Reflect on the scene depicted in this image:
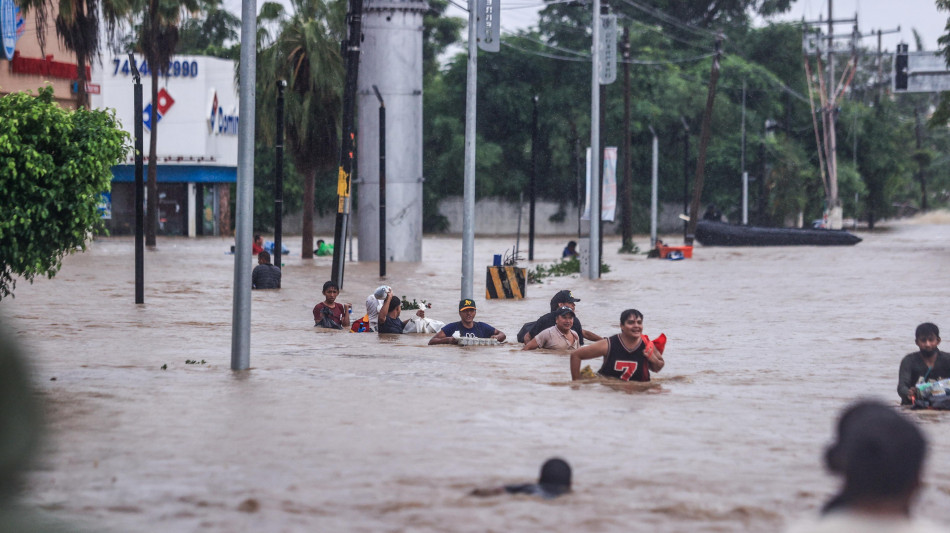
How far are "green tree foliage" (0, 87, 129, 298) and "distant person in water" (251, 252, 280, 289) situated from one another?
10370 mm

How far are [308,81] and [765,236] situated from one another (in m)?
24.9

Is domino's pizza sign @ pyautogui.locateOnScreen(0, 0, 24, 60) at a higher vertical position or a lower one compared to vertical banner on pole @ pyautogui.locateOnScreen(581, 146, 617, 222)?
higher

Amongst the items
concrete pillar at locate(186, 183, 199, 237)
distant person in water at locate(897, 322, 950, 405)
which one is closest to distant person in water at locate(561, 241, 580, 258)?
concrete pillar at locate(186, 183, 199, 237)

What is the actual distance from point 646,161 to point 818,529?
70560 mm

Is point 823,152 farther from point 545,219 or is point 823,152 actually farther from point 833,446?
point 833,446

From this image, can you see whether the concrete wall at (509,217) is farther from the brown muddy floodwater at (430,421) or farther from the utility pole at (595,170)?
the brown muddy floodwater at (430,421)

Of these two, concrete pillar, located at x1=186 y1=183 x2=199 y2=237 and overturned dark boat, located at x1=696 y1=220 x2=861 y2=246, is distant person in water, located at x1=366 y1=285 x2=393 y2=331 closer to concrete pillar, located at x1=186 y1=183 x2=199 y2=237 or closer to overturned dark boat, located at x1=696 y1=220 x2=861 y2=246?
overturned dark boat, located at x1=696 y1=220 x2=861 y2=246

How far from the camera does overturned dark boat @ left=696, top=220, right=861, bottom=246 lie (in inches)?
2173

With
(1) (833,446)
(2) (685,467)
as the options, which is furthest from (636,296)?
(1) (833,446)

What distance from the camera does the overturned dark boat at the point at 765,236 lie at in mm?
55188

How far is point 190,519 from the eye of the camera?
21.5ft

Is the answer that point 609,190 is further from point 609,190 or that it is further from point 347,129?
point 347,129

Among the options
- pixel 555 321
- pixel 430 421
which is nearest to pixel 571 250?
pixel 555 321

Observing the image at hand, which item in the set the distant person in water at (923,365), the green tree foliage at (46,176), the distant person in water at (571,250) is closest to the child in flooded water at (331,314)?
the green tree foliage at (46,176)
